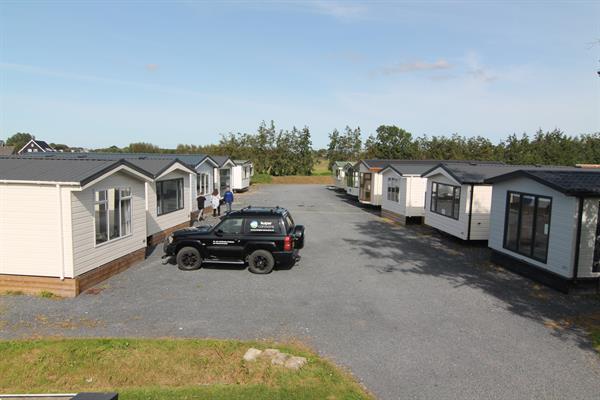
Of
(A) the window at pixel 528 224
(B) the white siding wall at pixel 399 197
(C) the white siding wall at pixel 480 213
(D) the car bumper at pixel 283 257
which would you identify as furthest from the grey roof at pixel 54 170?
(B) the white siding wall at pixel 399 197

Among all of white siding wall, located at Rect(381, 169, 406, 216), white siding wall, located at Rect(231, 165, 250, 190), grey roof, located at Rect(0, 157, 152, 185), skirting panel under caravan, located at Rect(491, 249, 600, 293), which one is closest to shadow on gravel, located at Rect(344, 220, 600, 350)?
skirting panel under caravan, located at Rect(491, 249, 600, 293)

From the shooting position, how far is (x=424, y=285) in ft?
38.5

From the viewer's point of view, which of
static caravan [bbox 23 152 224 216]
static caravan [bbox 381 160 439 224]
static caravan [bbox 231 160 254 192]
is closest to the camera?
static caravan [bbox 23 152 224 216]

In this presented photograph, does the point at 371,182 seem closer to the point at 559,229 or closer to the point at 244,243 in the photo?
the point at 244,243

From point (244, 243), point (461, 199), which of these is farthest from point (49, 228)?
point (461, 199)

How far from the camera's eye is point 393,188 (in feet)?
82.4

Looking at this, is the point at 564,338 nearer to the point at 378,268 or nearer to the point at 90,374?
the point at 378,268

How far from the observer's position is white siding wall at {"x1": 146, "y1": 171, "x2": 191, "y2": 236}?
15.9 metres

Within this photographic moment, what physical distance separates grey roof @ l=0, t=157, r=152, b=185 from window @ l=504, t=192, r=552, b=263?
477 inches

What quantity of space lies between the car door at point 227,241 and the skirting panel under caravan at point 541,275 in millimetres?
8414

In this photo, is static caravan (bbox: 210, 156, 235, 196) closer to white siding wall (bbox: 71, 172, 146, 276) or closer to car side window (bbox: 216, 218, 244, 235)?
white siding wall (bbox: 71, 172, 146, 276)

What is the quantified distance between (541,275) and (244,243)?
8.51m

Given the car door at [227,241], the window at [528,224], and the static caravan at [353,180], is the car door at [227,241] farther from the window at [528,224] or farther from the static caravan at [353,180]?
the static caravan at [353,180]

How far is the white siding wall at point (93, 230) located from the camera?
10.3m
